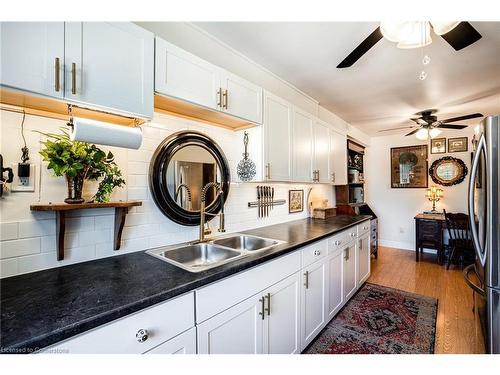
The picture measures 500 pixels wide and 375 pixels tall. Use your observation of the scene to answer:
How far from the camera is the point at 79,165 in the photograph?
46.6 inches

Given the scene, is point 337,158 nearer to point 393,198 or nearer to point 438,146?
point 393,198

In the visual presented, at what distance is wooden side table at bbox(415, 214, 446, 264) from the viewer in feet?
13.0

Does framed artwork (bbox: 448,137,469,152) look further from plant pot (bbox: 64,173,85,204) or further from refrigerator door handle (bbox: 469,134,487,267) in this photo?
plant pot (bbox: 64,173,85,204)

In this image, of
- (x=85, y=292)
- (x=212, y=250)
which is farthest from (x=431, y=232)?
(x=85, y=292)

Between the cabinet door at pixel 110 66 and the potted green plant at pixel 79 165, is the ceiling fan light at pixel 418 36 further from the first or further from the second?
the potted green plant at pixel 79 165

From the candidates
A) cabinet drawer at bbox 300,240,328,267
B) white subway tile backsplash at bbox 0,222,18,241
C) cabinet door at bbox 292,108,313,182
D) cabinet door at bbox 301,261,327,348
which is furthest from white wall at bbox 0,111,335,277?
cabinet door at bbox 301,261,327,348

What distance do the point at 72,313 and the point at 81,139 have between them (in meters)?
0.70

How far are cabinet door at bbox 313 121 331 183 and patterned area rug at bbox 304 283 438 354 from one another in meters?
1.50

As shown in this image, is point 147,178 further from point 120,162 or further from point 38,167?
point 38,167

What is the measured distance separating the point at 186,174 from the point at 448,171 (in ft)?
16.5

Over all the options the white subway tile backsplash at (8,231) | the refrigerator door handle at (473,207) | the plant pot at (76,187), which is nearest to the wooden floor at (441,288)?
the refrigerator door handle at (473,207)

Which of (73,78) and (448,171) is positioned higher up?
(73,78)

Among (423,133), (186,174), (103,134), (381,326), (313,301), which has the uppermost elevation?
(423,133)
